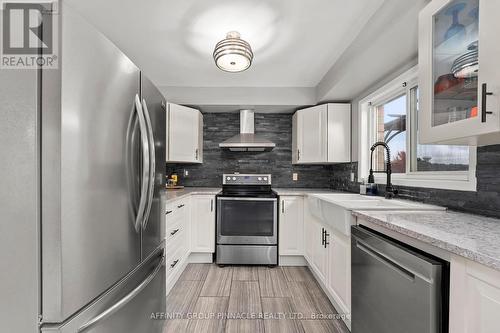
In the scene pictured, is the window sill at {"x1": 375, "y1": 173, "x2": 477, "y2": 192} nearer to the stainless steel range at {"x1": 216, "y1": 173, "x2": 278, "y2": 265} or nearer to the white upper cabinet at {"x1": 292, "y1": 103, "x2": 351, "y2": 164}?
the white upper cabinet at {"x1": 292, "y1": 103, "x2": 351, "y2": 164}

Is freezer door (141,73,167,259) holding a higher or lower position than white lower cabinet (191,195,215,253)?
higher

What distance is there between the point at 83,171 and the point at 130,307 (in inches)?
26.3

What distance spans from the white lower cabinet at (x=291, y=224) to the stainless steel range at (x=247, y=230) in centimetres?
8

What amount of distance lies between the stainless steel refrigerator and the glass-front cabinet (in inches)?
57.8

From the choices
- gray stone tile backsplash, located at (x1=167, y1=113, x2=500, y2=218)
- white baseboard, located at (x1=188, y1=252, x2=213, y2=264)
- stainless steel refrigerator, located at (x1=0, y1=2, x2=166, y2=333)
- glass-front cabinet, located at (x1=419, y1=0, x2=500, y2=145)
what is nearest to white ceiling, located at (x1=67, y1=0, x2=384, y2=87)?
glass-front cabinet, located at (x1=419, y1=0, x2=500, y2=145)

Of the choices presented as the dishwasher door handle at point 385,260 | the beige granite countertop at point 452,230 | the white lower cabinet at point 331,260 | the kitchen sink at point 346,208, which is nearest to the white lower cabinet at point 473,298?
the beige granite countertop at point 452,230

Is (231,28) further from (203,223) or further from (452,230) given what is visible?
(203,223)

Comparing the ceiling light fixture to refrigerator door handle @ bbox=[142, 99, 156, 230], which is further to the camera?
the ceiling light fixture

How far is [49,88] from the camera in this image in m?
0.68

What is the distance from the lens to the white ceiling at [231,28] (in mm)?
1562

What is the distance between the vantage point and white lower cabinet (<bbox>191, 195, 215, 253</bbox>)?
287cm

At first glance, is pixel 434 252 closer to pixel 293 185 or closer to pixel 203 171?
pixel 293 185

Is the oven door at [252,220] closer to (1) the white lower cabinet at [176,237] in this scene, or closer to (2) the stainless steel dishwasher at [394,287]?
(1) the white lower cabinet at [176,237]

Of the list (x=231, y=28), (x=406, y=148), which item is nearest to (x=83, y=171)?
(x=231, y=28)
